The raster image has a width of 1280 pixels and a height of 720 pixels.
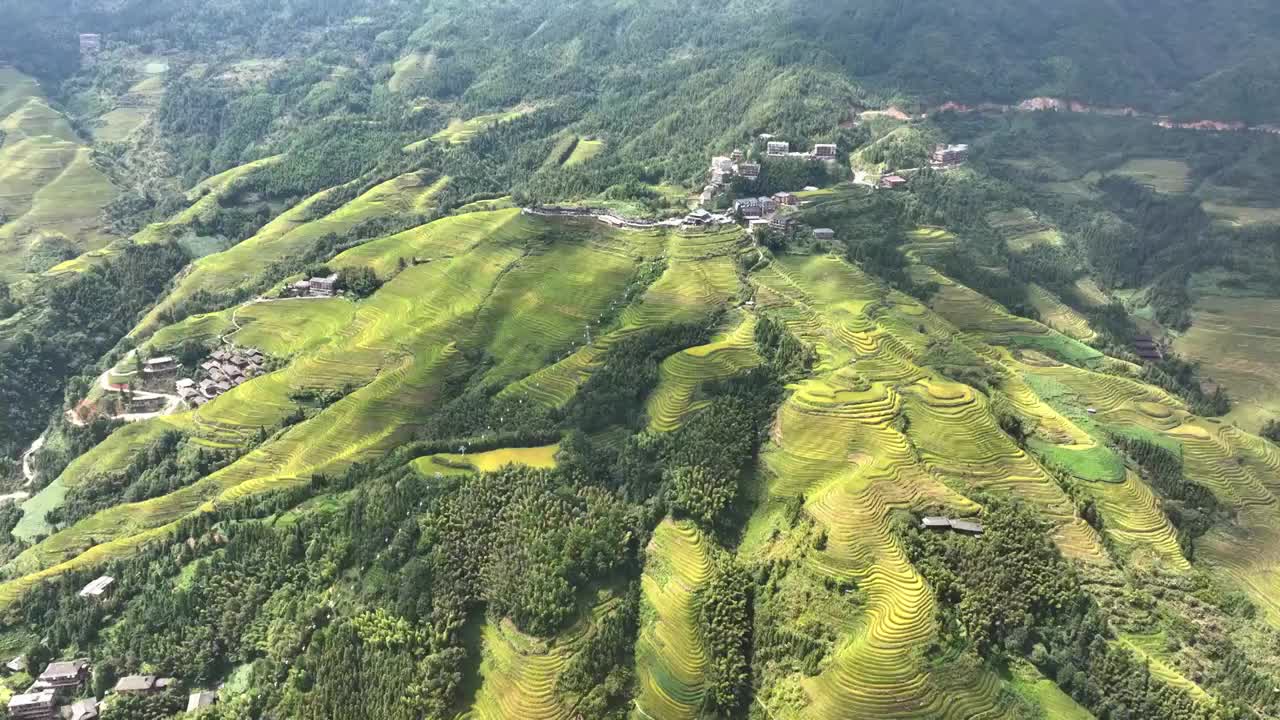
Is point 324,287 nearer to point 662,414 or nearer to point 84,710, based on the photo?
point 662,414

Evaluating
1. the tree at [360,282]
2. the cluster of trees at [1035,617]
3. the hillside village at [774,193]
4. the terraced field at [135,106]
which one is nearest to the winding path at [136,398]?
the tree at [360,282]

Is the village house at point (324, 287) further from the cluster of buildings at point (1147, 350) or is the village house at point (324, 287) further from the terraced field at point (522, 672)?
the cluster of buildings at point (1147, 350)

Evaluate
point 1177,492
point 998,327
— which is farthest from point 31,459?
point 1177,492

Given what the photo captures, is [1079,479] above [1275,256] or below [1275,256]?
above

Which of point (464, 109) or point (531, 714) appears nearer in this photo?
point (531, 714)

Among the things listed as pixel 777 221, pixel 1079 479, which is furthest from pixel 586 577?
pixel 777 221

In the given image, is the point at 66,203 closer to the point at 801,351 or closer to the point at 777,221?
the point at 777,221

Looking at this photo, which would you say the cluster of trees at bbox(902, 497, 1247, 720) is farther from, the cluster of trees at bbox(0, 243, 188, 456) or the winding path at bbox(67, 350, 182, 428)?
the cluster of trees at bbox(0, 243, 188, 456)
